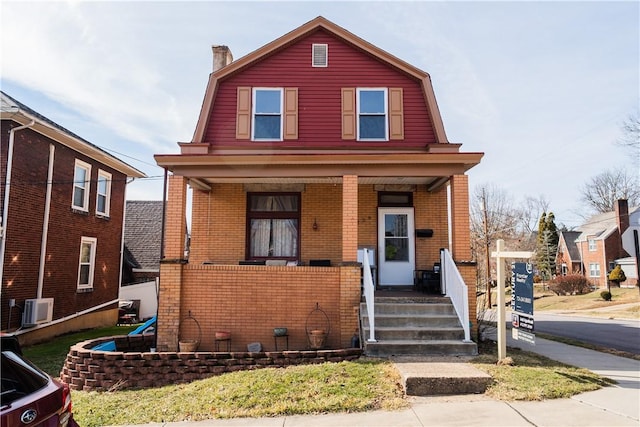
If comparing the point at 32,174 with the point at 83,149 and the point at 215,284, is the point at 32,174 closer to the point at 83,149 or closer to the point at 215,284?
the point at 83,149

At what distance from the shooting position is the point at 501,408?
5113mm

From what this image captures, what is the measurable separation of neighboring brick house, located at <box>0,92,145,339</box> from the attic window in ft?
27.7

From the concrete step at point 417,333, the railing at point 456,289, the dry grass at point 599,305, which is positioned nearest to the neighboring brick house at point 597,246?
the dry grass at point 599,305

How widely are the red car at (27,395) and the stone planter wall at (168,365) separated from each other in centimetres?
418

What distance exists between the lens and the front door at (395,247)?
1139 cm

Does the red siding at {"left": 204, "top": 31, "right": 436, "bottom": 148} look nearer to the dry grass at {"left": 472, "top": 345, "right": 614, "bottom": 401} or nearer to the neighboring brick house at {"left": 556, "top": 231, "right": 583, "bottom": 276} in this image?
the dry grass at {"left": 472, "top": 345, "right": 614, "bottom": 401}

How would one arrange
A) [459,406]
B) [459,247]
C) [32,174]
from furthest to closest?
1. [32,174]
2. [459,247]
3. [459,406]

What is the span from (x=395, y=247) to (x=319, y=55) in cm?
579

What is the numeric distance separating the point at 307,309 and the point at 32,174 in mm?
10152

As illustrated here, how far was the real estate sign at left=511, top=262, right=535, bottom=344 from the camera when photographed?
272 inches

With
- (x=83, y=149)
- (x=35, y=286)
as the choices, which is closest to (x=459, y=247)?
Result: (x=35, y=286)

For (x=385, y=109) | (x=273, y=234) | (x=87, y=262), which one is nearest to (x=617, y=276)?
(x=385, y=109)

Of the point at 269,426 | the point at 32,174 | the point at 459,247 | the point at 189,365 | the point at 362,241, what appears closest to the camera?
the point at 269,426

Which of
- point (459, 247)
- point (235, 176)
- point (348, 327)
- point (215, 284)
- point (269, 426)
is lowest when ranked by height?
point (269, 426)
